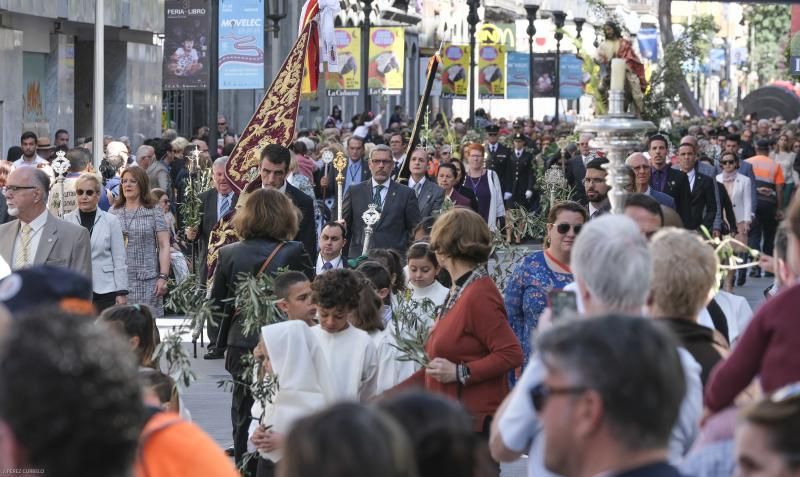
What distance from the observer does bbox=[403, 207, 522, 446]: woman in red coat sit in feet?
23.4

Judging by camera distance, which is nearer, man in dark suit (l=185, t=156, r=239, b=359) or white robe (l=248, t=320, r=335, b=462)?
white robe (l=248, t=320, r=335, b=462)

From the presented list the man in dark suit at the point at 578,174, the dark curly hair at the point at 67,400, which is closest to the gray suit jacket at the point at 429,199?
the man in dark suit at the point at 578,174

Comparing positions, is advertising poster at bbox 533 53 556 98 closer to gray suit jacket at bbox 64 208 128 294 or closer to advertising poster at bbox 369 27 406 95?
advertising poster at bbox 369 27 406 95

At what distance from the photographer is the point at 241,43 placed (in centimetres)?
2055

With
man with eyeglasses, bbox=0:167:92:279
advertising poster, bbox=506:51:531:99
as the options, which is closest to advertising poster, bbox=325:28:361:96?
advertising poster, bbox=506:51:531:99

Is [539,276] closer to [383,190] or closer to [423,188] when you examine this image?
[383,190]

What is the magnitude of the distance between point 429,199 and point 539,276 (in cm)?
741

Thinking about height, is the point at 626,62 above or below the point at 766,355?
above

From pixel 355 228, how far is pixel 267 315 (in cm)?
575

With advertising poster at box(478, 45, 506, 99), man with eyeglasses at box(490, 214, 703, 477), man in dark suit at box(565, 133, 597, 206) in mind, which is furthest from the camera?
advertising poster at box(478, 45, 506, 99)

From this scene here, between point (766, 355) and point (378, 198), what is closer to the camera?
point (766, 355)

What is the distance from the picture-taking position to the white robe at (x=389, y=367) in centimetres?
746

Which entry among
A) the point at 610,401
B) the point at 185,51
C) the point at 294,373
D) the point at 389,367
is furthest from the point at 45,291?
the point at 185,51

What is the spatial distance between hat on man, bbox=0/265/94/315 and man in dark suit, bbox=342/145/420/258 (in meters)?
9.42
